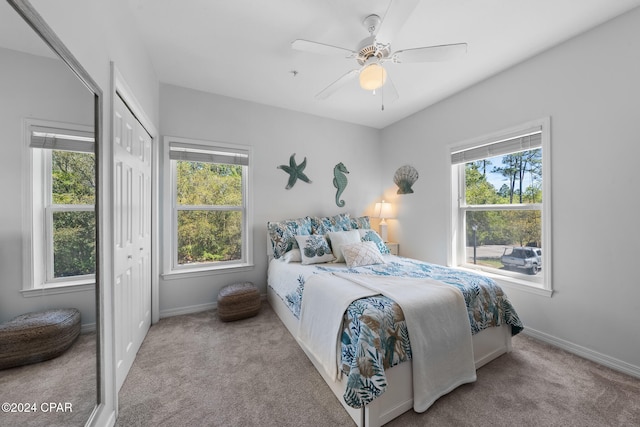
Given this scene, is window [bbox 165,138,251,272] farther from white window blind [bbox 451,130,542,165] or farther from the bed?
white window blind [bbox 451,130,542,165]

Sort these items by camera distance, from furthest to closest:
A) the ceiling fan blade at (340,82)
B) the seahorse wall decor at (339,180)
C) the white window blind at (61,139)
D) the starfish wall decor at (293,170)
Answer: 1. the seahorse wall decor at (339,180)
2. the starfish wall decor at (293,170)
3. the ceiling fan blade at (340,82)
4. the white window blind at (61,139)

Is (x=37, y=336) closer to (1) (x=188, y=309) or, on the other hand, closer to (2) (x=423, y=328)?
(2) (x=423, y=328)

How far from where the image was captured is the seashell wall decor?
3664mm

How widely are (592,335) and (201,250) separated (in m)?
3.95

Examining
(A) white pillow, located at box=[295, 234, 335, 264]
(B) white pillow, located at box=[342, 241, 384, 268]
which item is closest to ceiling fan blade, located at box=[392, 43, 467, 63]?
(B) white pillow, located at box=[342, 241, 384, 268]

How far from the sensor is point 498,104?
103 inches

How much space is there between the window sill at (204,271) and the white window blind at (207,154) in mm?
1332

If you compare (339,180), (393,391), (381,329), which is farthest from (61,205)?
(339,180)

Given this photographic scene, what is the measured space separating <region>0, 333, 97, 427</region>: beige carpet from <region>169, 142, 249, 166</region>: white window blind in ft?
7.27

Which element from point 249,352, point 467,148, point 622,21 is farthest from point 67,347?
point 622,21

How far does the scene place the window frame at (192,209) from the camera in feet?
9.35

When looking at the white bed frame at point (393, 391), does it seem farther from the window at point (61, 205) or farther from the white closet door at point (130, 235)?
the window at point (61, 205)

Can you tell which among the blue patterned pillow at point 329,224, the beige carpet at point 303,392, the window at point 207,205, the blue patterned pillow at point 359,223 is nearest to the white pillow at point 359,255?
the blue patterned pillow at point 329,224

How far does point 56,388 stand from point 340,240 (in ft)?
7.83
